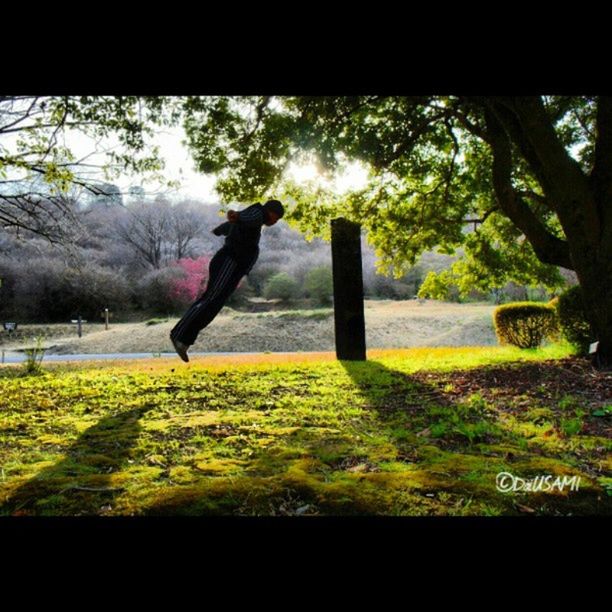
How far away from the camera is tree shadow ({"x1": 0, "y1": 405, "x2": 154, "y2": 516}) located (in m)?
2.13

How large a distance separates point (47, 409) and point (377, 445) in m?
2.31

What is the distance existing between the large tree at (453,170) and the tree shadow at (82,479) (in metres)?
2.07

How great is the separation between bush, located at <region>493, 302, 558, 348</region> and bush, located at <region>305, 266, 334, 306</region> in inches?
94.4

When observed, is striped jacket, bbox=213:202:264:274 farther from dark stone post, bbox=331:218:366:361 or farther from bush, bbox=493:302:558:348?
bush, bbox=493:302:558:348

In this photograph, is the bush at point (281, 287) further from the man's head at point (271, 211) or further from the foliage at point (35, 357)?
the foliage at point (35, 357)

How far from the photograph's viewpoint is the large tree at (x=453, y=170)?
394 cm

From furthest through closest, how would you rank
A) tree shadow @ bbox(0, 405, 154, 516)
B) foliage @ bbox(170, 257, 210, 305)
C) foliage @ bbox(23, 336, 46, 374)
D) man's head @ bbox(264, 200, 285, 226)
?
foliage @ bbox(23, 336, 46, 374)
foliage @ bbox(170, 257, 210, 305)
man's head @ bbox(264, 200, 285, 226)
tree shadow @ bbox(0, 405, 154, 516)

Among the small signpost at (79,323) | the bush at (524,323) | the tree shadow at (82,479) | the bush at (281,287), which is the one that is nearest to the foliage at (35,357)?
the small signpost at (79,323)

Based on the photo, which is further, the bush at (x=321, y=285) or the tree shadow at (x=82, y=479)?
the bush at (x=321, y=285)

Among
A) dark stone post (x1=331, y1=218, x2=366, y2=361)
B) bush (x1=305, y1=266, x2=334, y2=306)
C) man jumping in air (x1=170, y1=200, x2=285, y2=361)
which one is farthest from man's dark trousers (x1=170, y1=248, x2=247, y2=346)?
dark stone post (x1=331, y1=218, x2=366, y2=361)
